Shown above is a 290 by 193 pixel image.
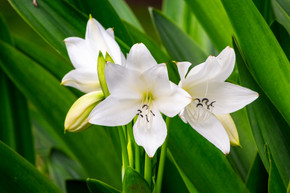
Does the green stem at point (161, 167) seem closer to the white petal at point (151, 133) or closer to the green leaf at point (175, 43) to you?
the white petal at point (151, 133)

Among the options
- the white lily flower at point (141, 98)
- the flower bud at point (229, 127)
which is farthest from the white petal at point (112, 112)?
the flower bud at point (229, 127)

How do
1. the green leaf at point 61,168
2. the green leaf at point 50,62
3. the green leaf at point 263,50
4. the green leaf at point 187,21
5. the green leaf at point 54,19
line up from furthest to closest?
the green leaf at point 187,21, the green leaf at point 61,168, the green leaf at point 50,62, the green leaf at point 54,19, the green leaf at point 263,50

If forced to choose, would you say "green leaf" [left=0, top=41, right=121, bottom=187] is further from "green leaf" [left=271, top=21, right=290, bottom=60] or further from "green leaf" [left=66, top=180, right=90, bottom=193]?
"green leaf" [left=271, top=21, right=290, bottom=60]

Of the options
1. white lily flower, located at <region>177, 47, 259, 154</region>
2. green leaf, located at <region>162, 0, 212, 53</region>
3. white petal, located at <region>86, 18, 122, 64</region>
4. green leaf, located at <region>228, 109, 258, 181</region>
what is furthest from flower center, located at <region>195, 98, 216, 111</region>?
green leaf, located at <region>162, 0, 212, 53</region>

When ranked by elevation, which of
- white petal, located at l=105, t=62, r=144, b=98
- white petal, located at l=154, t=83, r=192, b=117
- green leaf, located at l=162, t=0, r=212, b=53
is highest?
green leaf, located at l=162, t=0, r=212, b=53

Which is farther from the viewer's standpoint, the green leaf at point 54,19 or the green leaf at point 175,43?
the green leaf at point 175,43

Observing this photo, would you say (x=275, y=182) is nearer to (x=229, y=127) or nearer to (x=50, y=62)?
(x=229, y=127)

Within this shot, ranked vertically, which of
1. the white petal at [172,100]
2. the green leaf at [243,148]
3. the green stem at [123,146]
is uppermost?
the white petal at [172,100]
